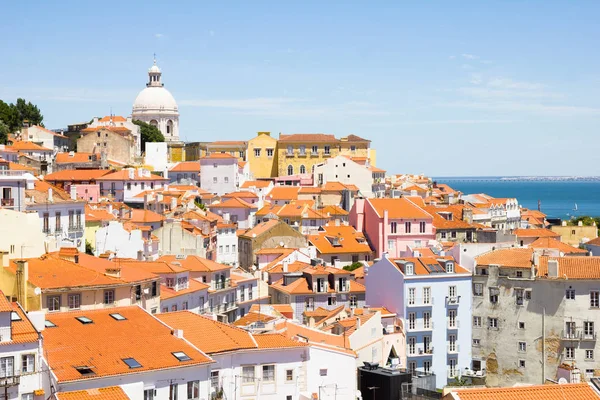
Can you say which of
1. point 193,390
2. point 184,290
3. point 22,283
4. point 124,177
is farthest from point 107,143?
point 193,390

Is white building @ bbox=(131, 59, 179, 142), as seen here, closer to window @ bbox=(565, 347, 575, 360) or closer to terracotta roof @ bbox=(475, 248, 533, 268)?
terracotta roof @ bbox=(475, 248, 533, 268)

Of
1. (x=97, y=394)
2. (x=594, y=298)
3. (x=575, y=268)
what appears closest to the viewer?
(x=97, y=394)

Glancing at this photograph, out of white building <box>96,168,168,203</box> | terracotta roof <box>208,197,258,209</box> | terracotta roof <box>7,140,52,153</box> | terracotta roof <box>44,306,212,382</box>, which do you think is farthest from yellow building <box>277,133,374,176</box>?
terracotta roof <box>44,306,212,382</box>

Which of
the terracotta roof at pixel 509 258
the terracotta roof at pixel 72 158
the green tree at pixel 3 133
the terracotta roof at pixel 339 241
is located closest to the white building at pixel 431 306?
the terracotta roof at pixel 509 258

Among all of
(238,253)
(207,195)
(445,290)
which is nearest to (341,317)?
(445,290)

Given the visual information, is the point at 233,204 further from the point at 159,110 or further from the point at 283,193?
the point at 159,110

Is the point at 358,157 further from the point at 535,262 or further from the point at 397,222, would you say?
the point at 535,262

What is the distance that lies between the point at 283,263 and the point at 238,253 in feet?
38.3

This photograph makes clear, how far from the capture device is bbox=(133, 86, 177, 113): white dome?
128375 millimetres

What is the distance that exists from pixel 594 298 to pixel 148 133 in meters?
75.5

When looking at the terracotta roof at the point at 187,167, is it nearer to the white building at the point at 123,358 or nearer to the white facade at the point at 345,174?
the white facade at the point at 345,174

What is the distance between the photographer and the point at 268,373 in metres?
30.8

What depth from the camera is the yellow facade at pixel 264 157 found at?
105312 mm

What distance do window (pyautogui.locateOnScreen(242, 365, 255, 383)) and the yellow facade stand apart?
245ft
